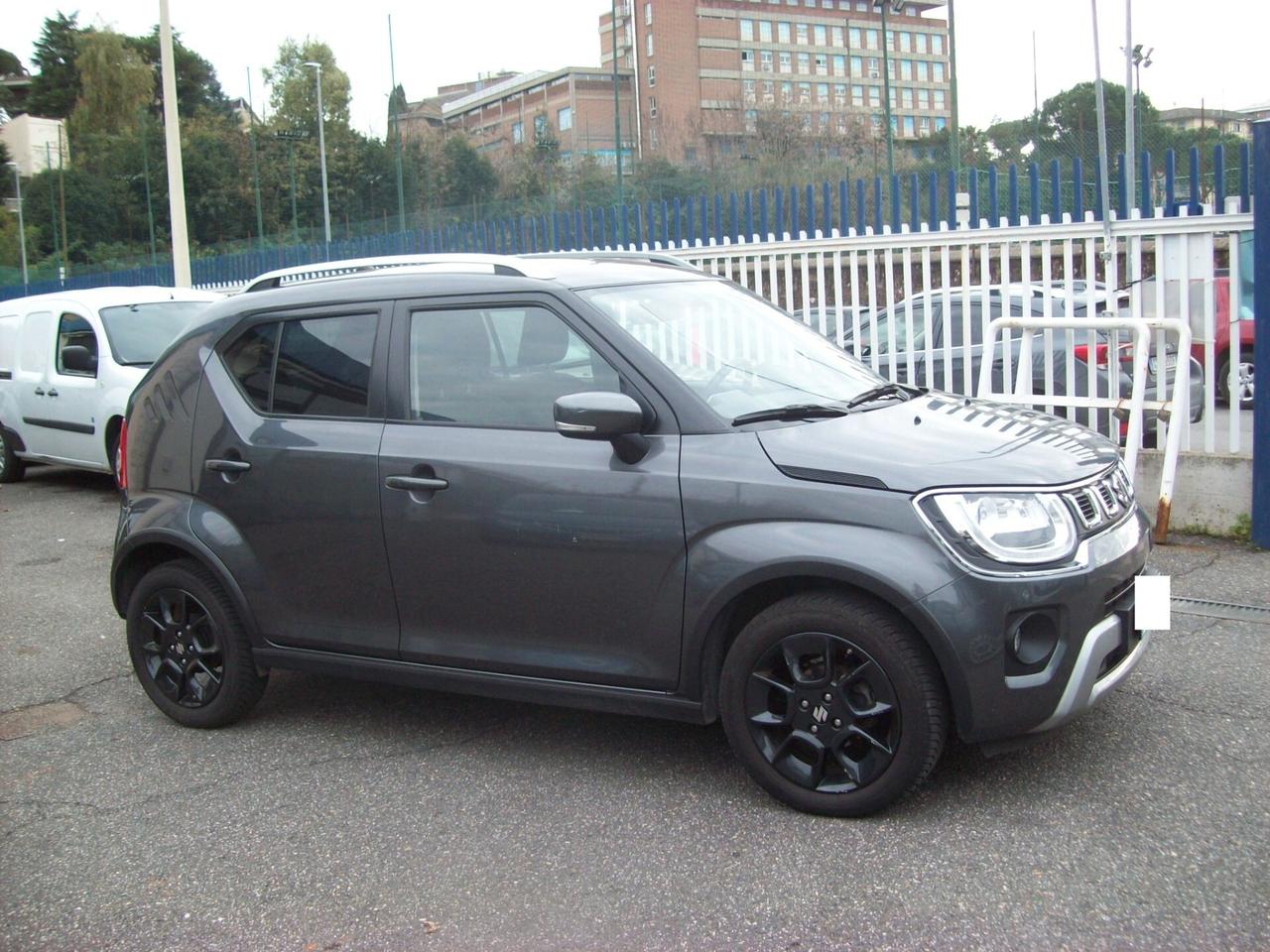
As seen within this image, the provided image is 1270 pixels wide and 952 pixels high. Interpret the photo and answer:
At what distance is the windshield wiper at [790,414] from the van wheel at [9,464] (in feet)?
34.0

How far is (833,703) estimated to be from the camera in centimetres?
373

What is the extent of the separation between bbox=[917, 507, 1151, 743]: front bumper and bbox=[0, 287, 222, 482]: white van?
861cm

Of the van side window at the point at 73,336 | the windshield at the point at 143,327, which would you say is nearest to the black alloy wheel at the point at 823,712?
the windshield at the point at 143,327

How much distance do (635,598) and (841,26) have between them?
264ft

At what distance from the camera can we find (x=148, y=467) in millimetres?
5121

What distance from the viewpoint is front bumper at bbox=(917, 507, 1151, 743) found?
3.54m

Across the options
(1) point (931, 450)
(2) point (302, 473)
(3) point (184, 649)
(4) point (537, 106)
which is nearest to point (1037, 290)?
(1) point (931, 450)

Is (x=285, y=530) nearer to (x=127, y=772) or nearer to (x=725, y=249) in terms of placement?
(x=127, y=772)

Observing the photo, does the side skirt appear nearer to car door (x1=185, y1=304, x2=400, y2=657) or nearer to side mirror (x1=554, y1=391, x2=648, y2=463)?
car door (x1=185, y1=304, x2=400, y2=657)

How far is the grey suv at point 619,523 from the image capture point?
143 inches

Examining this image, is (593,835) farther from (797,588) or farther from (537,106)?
(537,106)

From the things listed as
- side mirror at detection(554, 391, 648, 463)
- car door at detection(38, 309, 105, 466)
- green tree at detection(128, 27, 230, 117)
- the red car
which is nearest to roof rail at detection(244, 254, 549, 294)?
side mirror at detection(554, 391, 648, 463)

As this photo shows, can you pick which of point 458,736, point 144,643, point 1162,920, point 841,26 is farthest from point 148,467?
point 841,26

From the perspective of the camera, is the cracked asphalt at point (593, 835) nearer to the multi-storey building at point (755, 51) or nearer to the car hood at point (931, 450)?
the car hood at point (931, 450)
